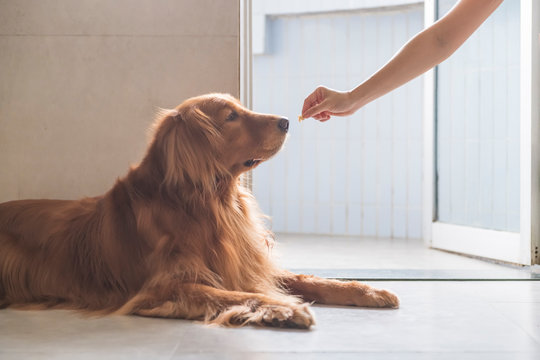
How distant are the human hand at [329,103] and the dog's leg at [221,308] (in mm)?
524

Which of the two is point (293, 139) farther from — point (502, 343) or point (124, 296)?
point (502, 343)

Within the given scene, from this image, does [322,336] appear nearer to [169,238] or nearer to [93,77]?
[169,238]

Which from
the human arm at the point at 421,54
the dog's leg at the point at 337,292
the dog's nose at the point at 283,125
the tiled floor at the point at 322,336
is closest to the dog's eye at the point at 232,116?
the dog's nose at the point at 283,125

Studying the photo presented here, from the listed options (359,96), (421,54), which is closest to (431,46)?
(421,54)

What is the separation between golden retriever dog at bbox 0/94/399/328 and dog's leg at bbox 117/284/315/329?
0.05 ft

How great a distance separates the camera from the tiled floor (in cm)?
126

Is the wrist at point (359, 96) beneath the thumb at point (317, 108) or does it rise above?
above

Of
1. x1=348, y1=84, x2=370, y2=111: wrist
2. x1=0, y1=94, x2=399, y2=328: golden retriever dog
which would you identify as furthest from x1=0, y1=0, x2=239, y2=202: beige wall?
x1=348, y1=84, x2=370, y2=111: wrist

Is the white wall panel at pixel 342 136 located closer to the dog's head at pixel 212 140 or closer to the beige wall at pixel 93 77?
the beige wall at pixel 93 77

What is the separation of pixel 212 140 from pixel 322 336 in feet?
2.24

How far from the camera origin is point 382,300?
174cm

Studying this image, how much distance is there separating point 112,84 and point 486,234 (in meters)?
1.88

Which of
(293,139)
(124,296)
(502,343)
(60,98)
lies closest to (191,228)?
(124,296)

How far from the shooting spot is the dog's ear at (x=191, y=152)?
1.77 meters
